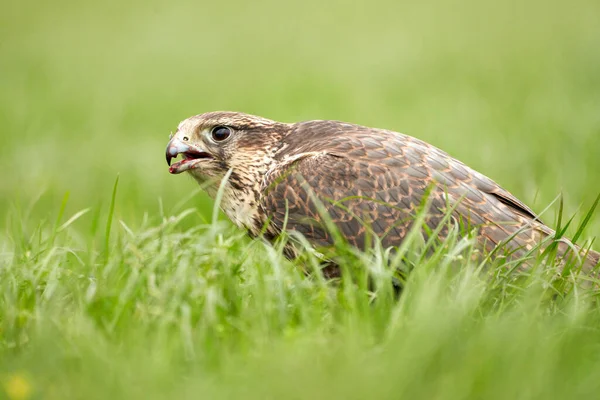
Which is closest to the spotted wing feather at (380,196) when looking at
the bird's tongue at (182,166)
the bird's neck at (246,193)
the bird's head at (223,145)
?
the bird's neck at (246,193)

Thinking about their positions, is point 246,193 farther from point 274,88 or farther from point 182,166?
point 274,88

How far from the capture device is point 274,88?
413 inches

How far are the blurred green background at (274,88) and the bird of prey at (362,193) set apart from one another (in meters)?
0.69

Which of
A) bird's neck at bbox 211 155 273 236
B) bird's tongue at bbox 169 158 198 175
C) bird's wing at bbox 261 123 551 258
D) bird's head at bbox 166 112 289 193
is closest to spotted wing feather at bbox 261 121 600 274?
bird's wing at bbox 261 123 551 258

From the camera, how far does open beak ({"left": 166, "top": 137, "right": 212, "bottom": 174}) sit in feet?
15.0

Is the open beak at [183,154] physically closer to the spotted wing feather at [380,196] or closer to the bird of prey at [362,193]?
the bird of prey at [362,193]

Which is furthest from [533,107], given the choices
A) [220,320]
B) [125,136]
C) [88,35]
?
[88,35]

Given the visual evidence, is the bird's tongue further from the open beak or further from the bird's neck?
the bird's neck

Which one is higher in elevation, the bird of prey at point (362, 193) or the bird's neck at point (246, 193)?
the bird of prey at point (362, 193)

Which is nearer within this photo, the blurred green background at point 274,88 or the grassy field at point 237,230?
the grassy field at point 237,230

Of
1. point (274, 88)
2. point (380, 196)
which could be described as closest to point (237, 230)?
point (380, 196)

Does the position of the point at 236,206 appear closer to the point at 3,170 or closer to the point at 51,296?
the point at 51,296

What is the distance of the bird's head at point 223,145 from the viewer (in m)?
4.65

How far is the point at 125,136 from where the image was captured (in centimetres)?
910
